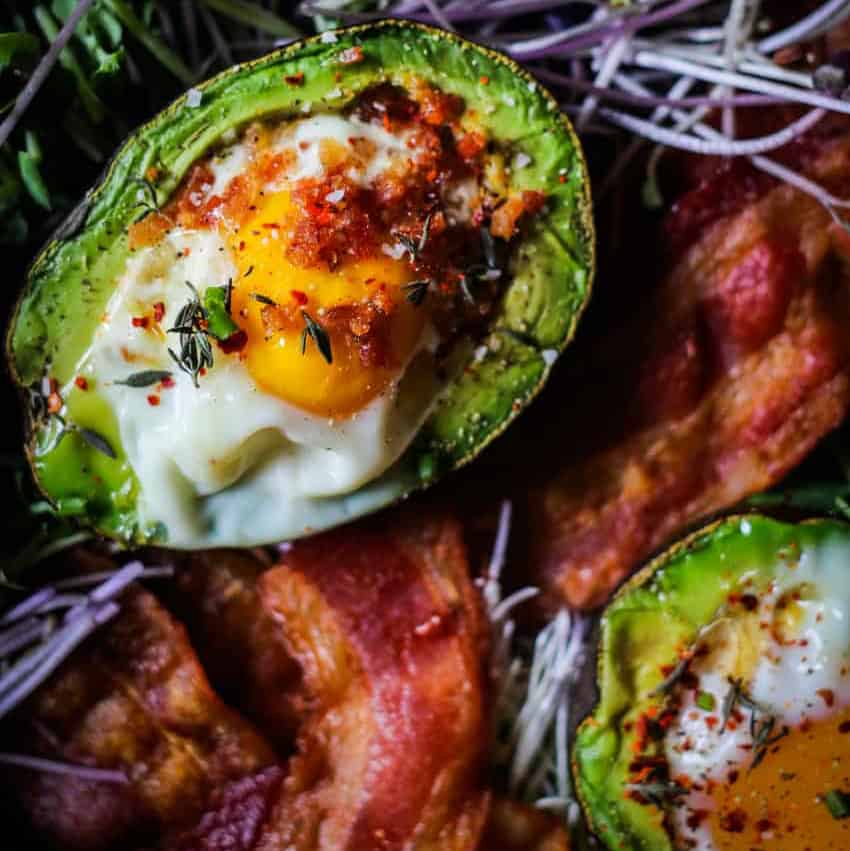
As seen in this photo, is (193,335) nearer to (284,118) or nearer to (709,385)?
(284,118)

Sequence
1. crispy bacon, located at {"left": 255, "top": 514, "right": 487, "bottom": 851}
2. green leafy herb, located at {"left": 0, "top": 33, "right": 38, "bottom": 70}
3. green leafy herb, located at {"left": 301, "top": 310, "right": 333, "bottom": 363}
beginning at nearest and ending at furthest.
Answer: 1. green leafy herb, located at {"left": 301, "top": 310, "right": 333, "bottom": 363}
2. green leafy herb, located at {"left": 0, "top": 33, "right": 38, "bottom": 70}
3. crispy bacon, located at {"left": 255, "top": 514, "right": 487, "bottom": 851}

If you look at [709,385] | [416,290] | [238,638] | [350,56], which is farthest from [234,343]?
[709,385]

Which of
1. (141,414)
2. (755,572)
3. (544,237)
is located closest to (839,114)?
(544,237)

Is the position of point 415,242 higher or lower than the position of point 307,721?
higher

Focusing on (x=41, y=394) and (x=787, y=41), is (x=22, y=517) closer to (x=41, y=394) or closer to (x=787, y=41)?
(x=41, y=394)

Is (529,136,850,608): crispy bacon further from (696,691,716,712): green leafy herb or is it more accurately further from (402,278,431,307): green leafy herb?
(402,278,431,307): green leafy herb

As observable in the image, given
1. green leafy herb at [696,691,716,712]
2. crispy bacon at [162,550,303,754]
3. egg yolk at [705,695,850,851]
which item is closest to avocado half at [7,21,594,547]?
crispy bacon at [162,550,303,754]

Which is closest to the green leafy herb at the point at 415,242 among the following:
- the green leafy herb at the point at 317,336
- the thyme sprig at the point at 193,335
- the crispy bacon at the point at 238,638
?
the green leafy herb at the point at 317,336
